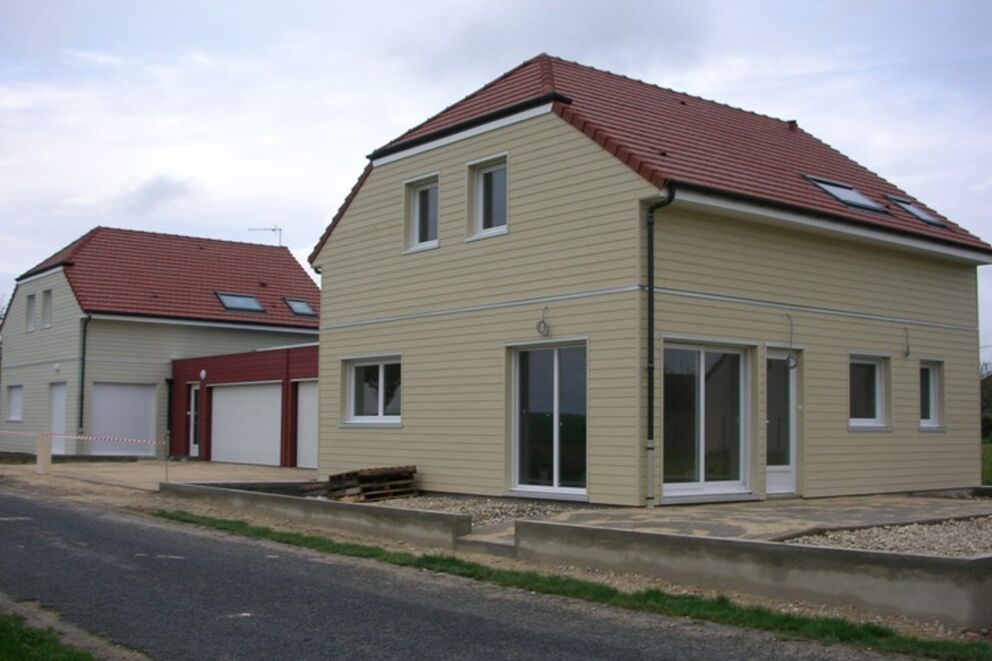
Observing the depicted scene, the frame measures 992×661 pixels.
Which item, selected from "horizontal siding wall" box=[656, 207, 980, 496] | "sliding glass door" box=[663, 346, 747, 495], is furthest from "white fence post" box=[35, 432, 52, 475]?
"horizontal siding wall" box=[656, 207, 980, 496]

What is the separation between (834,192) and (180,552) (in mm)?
11442

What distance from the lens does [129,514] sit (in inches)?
649

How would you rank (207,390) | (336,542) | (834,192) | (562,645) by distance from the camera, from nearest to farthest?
(562,645), (336,542), (834,192), (207,390)

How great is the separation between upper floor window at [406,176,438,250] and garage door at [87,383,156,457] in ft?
55.8

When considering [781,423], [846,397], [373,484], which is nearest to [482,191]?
[373,484]

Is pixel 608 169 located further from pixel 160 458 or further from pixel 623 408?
pixel 160 458

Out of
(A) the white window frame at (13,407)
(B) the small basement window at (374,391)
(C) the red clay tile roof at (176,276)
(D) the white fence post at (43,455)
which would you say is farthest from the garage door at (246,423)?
(A) the white window frame at (13,407)

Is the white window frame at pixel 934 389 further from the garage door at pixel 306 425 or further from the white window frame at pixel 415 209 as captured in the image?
the garage door at pixel 306 425

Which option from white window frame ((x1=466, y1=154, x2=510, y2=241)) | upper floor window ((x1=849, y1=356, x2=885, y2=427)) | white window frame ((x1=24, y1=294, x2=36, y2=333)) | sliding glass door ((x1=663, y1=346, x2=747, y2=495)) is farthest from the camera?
white window frame ((x1=24, y1=294, x2=36, y2=333))

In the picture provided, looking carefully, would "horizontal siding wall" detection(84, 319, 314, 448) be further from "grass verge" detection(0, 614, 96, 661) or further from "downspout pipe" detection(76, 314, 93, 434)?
"grass verge" detection(0, 614, 96, 661)

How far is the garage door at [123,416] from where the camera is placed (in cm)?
3209

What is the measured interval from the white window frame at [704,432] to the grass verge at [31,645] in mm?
8292

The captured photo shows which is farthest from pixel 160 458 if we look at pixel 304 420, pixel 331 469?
pixel 331 469

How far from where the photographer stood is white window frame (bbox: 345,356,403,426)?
1850 cm
